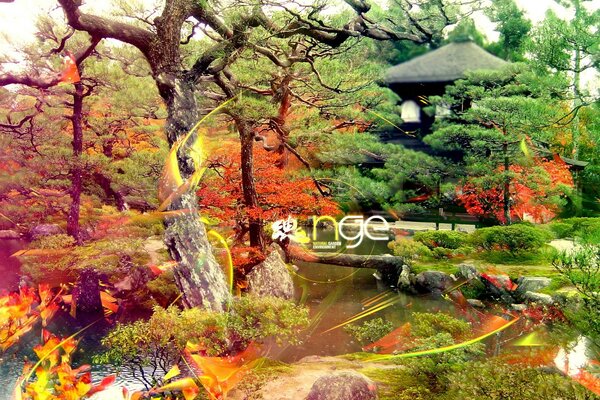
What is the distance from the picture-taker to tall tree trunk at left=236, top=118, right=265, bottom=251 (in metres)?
7.21

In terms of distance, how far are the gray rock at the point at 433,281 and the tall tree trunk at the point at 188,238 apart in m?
3.90

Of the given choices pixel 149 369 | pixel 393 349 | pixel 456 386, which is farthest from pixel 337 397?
pixel 149 369

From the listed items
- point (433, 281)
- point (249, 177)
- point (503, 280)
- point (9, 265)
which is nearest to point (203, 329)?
point (249, 177)

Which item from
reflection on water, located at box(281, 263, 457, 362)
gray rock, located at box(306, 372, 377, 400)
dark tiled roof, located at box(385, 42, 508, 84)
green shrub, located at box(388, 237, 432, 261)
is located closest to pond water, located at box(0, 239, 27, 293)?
reflection on water, located at box(281, 263, 457, 362)

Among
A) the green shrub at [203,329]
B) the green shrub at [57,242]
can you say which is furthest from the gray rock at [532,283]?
the green shrub at [57,242]

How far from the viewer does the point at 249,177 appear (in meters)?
7.45

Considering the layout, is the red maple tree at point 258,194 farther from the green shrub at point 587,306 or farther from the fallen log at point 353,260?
the green shrub at point 587,306

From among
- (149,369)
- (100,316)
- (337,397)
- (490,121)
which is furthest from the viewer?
(490,121)

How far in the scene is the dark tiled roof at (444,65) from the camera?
7.01 m

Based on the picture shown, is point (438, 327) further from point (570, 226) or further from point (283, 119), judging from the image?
point (283, 119)

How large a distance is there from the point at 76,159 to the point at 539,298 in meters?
7.66

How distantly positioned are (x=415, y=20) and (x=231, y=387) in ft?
16.9

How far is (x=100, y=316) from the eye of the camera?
289 inches

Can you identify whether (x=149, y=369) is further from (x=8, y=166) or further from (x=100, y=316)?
(x=8, y=166)
